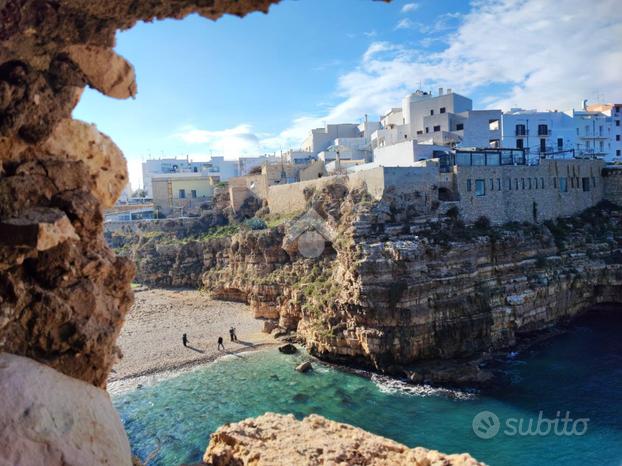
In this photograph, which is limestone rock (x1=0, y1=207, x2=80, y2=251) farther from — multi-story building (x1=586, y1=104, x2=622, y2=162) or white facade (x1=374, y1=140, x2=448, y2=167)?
multi-story building (x1=586, y1=104, x2=622, y2=162)

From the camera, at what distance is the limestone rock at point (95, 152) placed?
5457 millimetres

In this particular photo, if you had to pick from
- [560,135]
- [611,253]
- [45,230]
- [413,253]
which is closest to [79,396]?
[45,230]

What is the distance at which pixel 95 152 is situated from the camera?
233 inches

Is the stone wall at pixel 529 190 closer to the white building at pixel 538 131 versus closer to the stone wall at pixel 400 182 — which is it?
the stone wall at pixel 400 182

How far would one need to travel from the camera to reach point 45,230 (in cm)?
445

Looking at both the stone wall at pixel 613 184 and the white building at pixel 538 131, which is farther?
the white building at pixel 538 131

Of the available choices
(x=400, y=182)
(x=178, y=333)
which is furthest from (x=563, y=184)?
(x=178, y=333)

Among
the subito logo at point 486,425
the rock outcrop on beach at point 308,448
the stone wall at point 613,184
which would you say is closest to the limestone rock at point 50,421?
the rock outcrop on beach at point 308,448

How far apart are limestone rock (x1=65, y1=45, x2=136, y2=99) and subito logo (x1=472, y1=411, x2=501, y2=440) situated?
55.1ft

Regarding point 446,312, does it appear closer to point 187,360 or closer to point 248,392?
point 248,392

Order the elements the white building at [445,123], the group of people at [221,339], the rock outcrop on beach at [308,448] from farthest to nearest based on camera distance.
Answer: the white building at [445,123]
the group of people at [221,339]
the rock outcrop on beach at [308,448]

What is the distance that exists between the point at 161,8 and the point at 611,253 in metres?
33.9

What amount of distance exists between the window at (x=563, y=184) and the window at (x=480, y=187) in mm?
8393

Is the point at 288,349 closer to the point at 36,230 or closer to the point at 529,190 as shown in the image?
the point at 529,190
